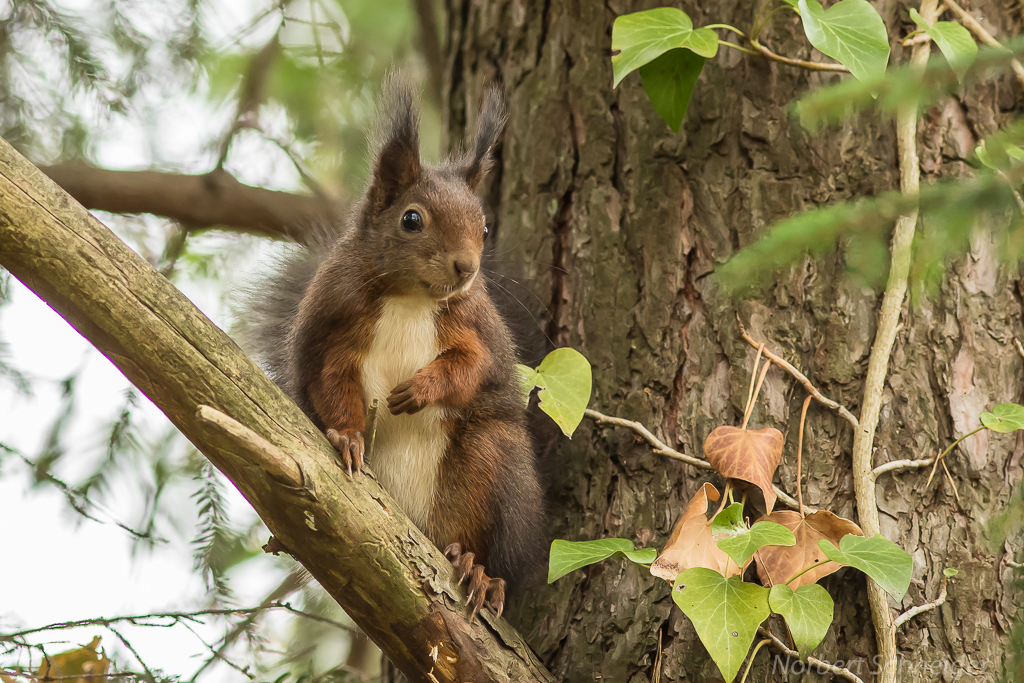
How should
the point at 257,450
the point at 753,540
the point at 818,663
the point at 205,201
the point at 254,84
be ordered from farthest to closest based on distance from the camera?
the point at 254,84 → the point at 205,201 → the point at 818,663 → the point at 753,540 → the point at 257,450

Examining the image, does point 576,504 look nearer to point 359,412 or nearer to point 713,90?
point 359,412

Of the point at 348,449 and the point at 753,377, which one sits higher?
the point at 348,449

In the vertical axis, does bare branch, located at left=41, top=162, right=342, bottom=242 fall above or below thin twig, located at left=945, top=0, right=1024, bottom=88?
above

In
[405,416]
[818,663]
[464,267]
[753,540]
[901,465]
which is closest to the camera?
[753,540]

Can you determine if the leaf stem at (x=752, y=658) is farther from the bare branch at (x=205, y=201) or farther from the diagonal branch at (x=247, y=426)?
the bare branch at (x=205, y=201)

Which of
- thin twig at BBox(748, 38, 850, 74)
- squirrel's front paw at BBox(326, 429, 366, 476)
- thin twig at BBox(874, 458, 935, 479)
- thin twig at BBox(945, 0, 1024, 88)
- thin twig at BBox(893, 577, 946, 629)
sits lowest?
thin twig at BBox(893, 577, 946, 629)

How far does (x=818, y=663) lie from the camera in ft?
4.37

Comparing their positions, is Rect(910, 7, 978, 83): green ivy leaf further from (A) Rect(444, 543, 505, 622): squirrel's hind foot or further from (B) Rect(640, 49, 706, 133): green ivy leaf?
(A) Rect(444, 543, 505, 622): squirrel's hind foot

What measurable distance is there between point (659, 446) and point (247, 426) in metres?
0.73

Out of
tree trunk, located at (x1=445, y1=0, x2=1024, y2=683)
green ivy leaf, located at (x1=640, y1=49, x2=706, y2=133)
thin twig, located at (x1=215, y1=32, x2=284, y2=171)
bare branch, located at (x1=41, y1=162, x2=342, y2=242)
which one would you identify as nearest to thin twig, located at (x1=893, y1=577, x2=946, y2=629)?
tree trunk, located at (x1=445, y1=0, x2=1024, y2=683)

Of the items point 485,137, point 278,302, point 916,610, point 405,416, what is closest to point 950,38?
point 485,137

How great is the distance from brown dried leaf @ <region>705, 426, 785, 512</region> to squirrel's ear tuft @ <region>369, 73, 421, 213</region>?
2.65ft

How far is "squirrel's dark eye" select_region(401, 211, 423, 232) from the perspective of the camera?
64.6 inches

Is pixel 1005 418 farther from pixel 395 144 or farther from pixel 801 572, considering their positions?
pixel 395 144
